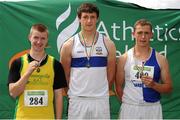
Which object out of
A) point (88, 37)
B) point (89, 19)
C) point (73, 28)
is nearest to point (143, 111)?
point (88, 37)

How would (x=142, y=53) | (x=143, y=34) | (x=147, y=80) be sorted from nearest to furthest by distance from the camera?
(x=147, y=80)
(x=143, y=34)
(x=142, y=53)

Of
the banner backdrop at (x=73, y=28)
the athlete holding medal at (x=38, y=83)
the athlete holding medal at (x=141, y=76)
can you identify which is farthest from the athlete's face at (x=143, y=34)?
the banner backdrop at (x=73, y=28)

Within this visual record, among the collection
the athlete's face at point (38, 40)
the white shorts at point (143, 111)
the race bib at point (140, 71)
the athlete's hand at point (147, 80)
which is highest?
the athlete's face at point (38, 40)

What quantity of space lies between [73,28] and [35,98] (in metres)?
2.20

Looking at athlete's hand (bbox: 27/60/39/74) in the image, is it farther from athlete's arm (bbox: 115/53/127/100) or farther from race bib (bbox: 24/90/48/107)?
athlete's arm (bbox: 115/53/127/100)

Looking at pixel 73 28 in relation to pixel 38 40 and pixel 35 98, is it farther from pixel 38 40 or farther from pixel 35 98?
pixel 35 98

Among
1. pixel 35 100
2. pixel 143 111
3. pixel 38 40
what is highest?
pixel 38 40

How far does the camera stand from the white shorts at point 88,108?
11.5ft

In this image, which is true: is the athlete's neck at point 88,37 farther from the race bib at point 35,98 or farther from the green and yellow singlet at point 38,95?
the race bib at point 35,98

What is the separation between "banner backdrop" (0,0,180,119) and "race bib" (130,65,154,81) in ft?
5.36

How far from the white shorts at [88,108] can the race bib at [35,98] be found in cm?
43

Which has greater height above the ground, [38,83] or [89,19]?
[89,19]

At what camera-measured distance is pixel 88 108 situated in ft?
11.5

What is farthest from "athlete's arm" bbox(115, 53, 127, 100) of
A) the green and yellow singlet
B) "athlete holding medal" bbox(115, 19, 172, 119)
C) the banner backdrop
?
the banner backdrop
